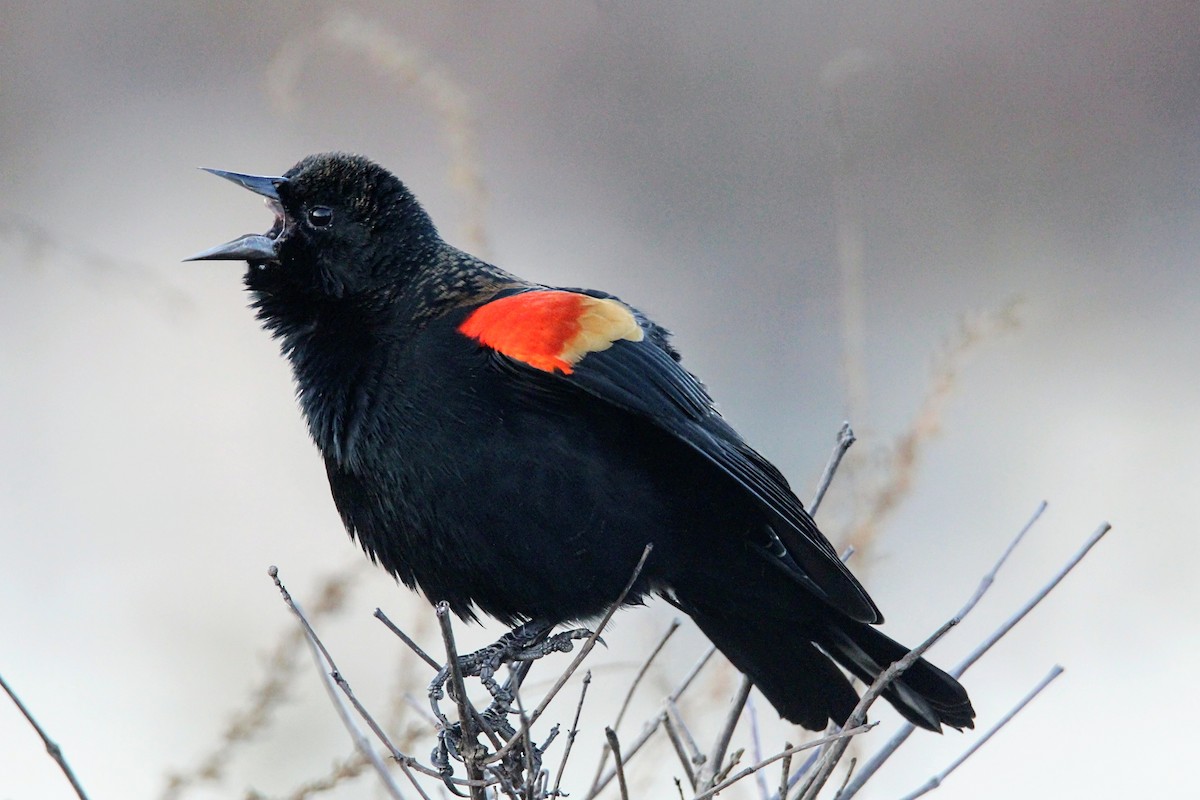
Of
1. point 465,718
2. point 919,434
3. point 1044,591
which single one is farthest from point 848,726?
point 919,434

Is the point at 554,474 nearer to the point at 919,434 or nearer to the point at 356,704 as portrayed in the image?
the point at 356,704

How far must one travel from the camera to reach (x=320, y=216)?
2678 millimetres

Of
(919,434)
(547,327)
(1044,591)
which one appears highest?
(547,327)

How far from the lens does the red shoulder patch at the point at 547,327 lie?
2.32 metres

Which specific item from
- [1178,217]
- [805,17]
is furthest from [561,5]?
[1178,217]

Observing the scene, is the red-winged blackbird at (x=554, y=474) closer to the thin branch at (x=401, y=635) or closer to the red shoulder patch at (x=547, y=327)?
the red shoulder patch at (x=547, y=327)

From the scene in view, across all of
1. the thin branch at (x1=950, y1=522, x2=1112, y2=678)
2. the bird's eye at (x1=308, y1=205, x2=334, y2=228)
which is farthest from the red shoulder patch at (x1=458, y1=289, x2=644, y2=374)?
the thin branch at (x1=950, y1=522, x2=1112, y2=678)

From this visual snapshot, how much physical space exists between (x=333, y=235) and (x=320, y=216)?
2.3 inches

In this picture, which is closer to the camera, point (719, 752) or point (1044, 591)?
point (1044, 591)

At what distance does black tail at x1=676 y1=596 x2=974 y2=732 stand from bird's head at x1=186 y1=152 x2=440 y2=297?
899mm

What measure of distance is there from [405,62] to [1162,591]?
12.8ft

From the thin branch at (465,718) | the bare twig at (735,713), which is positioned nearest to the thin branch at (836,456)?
the bare twig at (735,713)

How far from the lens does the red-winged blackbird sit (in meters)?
2.31

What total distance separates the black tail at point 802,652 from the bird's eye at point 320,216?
1.04 meters
